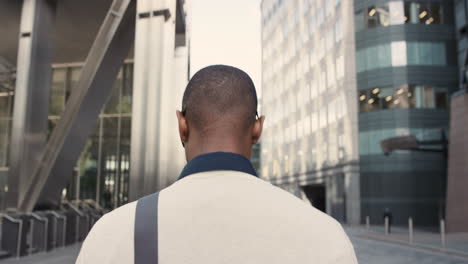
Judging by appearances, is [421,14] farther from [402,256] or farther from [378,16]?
[402,256]

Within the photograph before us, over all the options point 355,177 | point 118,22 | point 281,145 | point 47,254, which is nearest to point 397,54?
point 355,177

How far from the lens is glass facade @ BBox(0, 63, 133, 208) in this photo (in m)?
27.6

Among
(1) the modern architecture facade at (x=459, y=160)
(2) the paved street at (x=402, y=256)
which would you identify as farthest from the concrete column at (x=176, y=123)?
(1) the modern architecture facade at (x=459, y=160)

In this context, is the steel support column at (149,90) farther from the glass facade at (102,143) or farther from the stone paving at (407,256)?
the glass facade at (102,143)

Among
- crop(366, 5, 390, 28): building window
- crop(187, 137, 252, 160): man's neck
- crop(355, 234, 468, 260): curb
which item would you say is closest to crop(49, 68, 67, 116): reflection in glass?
crop(355, 234, 468, 260): curb

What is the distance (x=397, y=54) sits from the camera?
1460 inches

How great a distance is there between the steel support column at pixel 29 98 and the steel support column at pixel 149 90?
3.59 metres

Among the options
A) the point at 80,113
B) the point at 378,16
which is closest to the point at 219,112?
the point at 80,113

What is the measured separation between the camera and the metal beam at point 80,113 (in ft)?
44.8

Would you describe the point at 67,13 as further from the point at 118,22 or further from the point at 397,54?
the point at 397,54

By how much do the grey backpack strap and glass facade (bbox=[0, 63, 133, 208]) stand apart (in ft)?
89.2

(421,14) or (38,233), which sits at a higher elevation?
(421,14)

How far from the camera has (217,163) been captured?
1.21m

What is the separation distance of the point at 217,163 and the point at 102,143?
1109 inches
